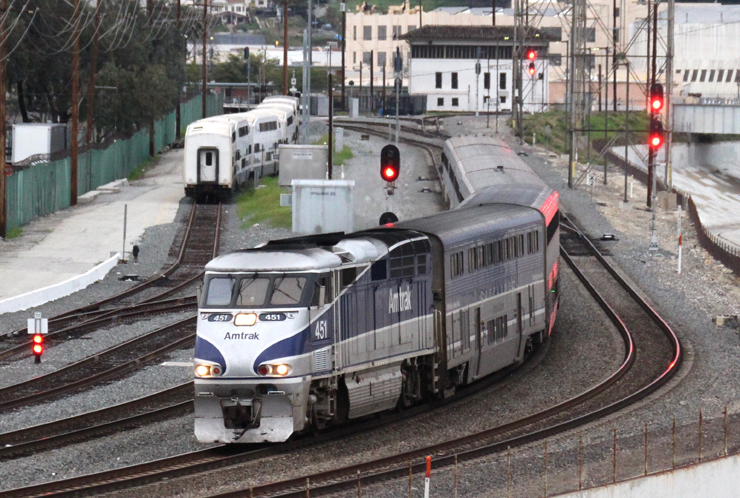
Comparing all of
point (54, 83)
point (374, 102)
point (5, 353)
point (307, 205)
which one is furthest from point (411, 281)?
point (374, 102)

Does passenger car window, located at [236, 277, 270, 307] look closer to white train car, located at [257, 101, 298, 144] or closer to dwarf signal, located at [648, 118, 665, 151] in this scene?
dwarf signal, located at [648, 118, 665, 151]

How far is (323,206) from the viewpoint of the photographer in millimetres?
39469

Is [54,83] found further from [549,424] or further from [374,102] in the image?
[549,424]

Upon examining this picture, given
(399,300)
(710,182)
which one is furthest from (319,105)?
(399,300)

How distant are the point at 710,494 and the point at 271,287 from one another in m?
7.45

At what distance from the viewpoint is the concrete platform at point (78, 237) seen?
36.1 m

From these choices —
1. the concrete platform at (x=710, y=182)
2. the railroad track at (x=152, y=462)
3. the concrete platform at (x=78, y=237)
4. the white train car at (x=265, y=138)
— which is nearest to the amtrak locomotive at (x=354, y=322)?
the railroad track at (x=152, y=462)

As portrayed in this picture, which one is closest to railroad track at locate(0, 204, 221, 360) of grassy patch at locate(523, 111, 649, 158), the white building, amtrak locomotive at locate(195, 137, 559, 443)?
amtrak locomotive at locate(195, 137, 559, 443)

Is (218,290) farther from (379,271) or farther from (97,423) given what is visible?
(97,423)

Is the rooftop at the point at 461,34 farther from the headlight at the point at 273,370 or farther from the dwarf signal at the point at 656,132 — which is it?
the headlight at the point at 273,370

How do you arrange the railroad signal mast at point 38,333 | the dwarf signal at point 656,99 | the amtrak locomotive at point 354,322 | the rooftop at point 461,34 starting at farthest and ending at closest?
the rooftop at point 461,34 < the dwarf signal at point 656,99 < the railroad signal mast at point 38,333 < the amtrak locomotive at point 354,322

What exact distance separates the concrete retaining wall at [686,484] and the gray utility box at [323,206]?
21.9 metres

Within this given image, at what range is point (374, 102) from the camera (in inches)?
4473

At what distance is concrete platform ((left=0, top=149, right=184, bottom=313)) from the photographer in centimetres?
3609
